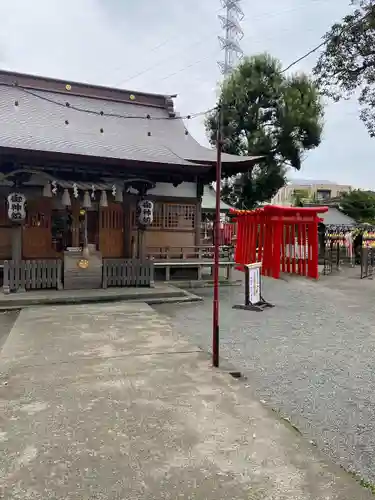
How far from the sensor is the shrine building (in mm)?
9867

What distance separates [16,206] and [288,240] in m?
8.93

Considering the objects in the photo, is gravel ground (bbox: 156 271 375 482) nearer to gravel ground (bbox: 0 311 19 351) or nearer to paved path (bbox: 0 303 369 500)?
paved path (bbox: 0 303 369 500)

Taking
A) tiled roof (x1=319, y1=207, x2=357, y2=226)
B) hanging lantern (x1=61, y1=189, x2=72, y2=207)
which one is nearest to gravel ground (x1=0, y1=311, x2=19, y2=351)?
hanging lantern (x1=61, y1=189, x2=72, y2=207)

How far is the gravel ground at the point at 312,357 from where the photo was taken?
346 centimetres

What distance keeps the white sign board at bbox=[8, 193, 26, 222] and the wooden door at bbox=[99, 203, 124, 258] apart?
2661mm

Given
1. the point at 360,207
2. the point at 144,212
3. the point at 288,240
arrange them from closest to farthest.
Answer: the point at 144,212 < the point at 288,240 < the point at 360,207

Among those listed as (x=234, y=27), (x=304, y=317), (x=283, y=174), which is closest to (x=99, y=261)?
(x=304, y=317)

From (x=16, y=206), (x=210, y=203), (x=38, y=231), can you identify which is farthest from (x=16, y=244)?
(x=210, y=203)

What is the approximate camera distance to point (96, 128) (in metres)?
13.5

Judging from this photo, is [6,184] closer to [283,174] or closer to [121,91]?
[121,91]

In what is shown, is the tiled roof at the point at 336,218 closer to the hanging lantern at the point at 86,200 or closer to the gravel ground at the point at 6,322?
the hanging lantern at the point at 86,200

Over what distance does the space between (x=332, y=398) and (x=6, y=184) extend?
29.7 feet

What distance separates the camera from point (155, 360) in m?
4.90

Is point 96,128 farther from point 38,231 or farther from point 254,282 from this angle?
point 254,282
